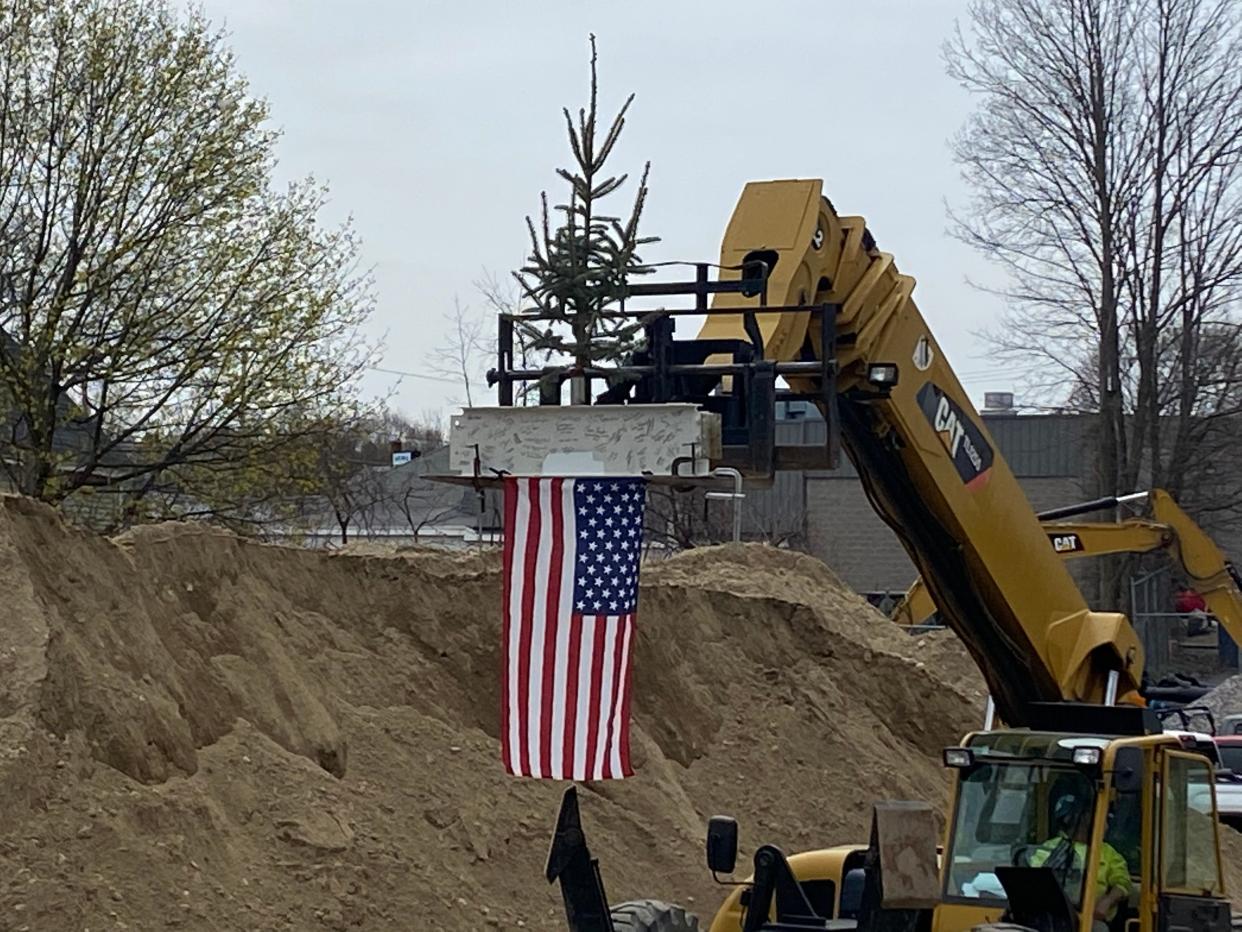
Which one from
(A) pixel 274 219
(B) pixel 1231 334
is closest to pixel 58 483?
(A) pixel 274 219

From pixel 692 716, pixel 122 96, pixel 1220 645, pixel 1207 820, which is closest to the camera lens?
pixel 1207 820

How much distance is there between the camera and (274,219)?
21.8 m

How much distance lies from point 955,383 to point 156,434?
43.7ft

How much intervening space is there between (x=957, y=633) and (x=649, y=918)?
2.34 m

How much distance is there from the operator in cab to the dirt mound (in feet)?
14.5

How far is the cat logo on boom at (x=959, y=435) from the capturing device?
949 cm

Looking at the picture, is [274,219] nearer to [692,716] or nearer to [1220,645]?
[692,716]

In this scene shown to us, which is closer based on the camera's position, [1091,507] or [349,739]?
[1091,507]

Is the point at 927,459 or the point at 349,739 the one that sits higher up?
the point at 927,459

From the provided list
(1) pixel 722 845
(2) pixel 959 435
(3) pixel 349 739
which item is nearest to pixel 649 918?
(1) pixel 722 845

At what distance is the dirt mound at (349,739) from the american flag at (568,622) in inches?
105

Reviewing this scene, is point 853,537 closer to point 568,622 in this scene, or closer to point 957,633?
point 957,633

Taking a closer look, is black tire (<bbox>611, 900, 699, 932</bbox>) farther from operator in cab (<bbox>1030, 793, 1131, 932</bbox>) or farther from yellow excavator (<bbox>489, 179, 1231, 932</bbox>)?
operator in cab (<bbox>1030, 793, 1131, 932</bbox>)

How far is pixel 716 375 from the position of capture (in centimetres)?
811
